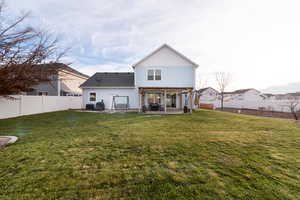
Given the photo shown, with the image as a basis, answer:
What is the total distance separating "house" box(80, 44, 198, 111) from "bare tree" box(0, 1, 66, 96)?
8577 mm

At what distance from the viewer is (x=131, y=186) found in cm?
219

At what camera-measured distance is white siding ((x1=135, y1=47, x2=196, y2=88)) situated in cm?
1423

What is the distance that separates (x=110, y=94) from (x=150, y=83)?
524 cm

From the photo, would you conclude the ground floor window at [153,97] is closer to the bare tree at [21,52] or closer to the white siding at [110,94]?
the white siding at [110,94]

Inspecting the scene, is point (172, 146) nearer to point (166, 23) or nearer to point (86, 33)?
point (166, 23)

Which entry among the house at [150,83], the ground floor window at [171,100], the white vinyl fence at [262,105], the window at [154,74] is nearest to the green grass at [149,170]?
the house at [150,83]

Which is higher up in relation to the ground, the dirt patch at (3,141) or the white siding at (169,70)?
the white siding at (169,70)

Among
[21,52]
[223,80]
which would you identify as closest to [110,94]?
[21,52]

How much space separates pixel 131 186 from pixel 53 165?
2028mm

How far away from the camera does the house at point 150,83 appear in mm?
14203

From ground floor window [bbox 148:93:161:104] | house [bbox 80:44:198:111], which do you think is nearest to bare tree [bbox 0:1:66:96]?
house [bbox 80:44:198:111]

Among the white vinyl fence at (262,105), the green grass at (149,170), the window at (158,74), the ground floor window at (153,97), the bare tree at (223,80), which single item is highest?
the bare tree at (223,80)

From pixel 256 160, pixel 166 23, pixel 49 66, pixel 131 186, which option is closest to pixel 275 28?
pixel 166 23

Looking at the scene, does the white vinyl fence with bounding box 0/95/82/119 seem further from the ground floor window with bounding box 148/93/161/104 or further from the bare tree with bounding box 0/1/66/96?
the ground floor window with bounding box 148/93/161/104
